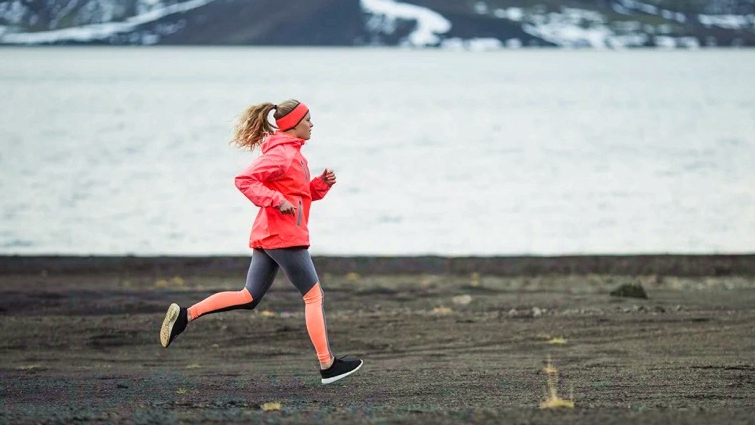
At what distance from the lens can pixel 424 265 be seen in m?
20.5

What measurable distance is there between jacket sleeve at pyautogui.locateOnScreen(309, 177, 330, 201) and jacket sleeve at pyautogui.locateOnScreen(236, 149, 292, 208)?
335mm

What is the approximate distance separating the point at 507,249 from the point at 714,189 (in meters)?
16.5

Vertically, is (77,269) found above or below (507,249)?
above

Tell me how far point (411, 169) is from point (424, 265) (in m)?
32.8

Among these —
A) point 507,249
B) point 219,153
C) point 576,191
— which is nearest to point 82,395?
point 507,249

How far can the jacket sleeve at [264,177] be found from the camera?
776 centimetres

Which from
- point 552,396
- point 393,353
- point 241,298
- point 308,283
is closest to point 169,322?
point 241,298

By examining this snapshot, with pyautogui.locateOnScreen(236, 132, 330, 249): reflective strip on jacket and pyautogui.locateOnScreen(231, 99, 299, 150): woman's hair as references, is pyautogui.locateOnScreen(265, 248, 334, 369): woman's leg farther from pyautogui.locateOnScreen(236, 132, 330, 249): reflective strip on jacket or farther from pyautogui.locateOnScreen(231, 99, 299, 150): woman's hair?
pyautogui.locateOnScreen(231, 99, 299, 150): woman's hair

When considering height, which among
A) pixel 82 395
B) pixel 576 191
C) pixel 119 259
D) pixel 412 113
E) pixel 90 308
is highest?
pixel 82 395

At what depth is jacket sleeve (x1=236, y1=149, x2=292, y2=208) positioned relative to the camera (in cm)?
776

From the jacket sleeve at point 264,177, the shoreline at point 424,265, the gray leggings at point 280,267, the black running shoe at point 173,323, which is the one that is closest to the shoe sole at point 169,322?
the black running shoe at point 173,323

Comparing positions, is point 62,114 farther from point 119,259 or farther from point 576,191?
point 119,259

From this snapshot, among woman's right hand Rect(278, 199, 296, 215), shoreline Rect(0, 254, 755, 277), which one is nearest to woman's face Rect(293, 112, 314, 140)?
woman's right hand Rect(278, 199, 296, 215)

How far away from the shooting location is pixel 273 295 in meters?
16.5
